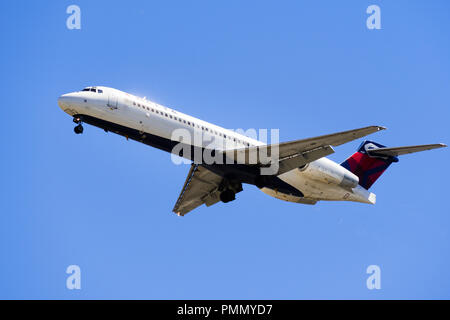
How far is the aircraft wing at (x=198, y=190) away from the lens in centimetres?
2517

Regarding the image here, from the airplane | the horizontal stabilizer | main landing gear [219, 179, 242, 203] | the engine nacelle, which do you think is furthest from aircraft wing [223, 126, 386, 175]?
the horizontal stabilizer

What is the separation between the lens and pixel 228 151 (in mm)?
22766

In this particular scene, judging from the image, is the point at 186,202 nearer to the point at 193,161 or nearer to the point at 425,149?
the point at 193,161

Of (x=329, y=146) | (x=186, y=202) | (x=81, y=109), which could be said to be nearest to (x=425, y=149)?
(x=329, y=146)

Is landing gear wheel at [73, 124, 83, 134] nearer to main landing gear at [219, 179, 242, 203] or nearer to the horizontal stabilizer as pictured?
main landing gear at [219, 179, 242, 203]

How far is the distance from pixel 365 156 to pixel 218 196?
6.62 m

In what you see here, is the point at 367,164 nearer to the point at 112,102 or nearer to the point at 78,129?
the point at 112,102

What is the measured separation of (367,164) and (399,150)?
211 cm

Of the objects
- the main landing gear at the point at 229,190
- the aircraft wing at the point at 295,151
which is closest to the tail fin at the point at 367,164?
the aircraft wing at the point at 295,151

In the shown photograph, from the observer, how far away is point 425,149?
72.2 feet

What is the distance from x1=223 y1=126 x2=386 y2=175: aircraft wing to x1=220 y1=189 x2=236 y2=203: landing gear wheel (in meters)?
2.23

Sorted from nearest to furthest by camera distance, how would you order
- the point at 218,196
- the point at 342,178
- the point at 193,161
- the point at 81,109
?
the point at 81,109, the point at 193,161, the point at 342,178, the point at 218,196


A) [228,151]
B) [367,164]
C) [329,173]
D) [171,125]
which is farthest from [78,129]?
[367,164]

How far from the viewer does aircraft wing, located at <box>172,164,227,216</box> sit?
2517cm
